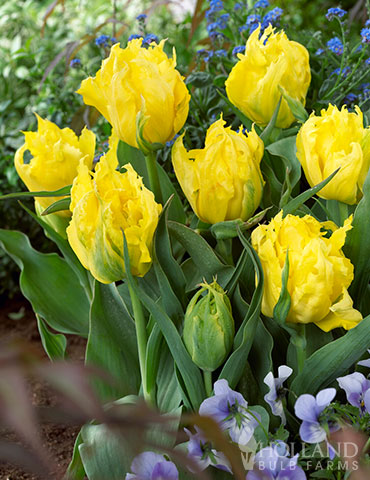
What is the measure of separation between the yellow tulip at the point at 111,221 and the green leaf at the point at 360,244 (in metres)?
0.24

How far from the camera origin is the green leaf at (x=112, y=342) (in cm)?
81

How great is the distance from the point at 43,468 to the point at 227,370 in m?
0.51

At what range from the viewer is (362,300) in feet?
2.61

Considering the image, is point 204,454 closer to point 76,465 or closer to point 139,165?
point 76,465

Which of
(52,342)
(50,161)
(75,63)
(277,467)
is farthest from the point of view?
(75,63)

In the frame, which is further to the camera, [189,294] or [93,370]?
[189,294]

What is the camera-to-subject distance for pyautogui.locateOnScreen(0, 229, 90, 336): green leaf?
3.23 feet

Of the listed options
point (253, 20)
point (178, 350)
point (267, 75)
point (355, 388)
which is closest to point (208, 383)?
point (178, 350)

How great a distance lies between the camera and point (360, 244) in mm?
733

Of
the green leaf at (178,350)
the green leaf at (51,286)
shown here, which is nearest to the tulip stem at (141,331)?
the green leaf at (178,350)

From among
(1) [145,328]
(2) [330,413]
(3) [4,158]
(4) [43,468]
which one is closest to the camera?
(4) [43,468]

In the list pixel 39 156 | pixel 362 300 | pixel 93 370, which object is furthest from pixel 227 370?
pixel 93 370

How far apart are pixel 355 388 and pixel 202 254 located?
0.74ft

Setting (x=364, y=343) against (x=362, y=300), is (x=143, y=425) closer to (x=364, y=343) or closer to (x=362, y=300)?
(x=364, y=343)
